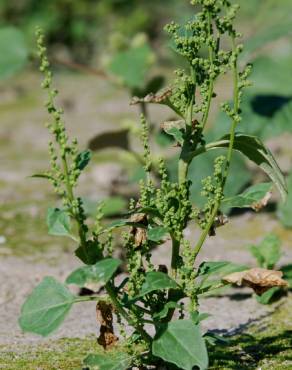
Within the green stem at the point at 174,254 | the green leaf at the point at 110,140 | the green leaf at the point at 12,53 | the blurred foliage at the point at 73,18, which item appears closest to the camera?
the green stem at the point at 174,254

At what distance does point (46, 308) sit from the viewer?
5.46 ft

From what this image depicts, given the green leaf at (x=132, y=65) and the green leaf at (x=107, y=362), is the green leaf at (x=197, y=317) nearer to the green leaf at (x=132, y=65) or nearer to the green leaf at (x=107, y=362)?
the green leaf at (x=107, y=362)

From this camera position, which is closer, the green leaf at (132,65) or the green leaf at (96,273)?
the green leaf at (96,273)

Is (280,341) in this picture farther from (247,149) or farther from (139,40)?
(139,40)

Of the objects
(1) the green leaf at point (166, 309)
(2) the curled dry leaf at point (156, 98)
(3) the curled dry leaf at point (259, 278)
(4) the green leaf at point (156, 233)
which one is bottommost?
Result: (1) the green leaf at point (166, 309)

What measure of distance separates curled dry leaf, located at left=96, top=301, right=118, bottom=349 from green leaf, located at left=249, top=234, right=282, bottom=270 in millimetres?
832

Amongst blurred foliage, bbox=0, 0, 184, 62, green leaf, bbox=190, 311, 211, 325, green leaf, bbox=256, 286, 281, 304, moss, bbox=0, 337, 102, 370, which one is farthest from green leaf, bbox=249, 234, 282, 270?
blurred foliage, bbox=0, 0, 184, 62

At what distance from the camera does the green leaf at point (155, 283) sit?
166 centimetres

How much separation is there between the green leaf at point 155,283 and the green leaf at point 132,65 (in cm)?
194

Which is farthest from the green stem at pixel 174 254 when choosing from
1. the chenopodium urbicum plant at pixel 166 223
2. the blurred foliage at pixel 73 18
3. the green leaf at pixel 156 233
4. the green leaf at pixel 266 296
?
the blurred foliage at pixel 73 18

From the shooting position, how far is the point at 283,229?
134 inches

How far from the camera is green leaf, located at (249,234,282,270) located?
2604 millimetres

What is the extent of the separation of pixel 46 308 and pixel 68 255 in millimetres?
1539

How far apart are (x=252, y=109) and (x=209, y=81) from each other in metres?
1.84
